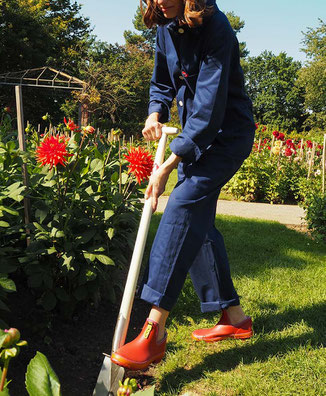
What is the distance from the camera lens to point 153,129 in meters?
2.23

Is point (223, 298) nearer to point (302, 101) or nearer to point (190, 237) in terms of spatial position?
point (190, 237)

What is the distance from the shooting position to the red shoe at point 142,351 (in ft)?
5.97

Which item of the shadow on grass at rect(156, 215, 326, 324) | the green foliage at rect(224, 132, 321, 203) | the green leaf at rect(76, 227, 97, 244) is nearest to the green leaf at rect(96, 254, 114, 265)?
the green leaf at rect(76, 227, 97, 244)

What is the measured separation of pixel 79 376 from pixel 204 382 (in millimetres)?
587

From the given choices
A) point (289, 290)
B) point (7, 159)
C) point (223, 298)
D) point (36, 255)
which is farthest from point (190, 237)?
point (289, 290)

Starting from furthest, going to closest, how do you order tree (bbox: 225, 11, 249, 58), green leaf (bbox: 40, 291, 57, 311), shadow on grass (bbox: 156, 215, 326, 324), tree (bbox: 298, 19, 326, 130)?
1. tree (bbox: 225, 11, 249, 58)
2. tree (bbox: 298, 19, 326, 130)
3. shadow on grass (bbox: 156, 215, 326, 324)
4. green leaf (bbox: 40, 291, 57, 311)

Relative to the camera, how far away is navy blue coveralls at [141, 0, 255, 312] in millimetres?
1851

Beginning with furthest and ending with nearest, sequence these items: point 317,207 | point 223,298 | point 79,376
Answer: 1. point 317,207
2. point 223,298
3. point 79,376

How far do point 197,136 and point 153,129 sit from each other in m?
0.42

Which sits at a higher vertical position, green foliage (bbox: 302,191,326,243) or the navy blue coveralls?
the navy blue coveralls

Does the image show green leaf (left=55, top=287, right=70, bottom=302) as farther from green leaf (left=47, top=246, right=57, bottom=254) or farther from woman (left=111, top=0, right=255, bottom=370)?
woman (left=111, top=0, right=255, bottom=370)

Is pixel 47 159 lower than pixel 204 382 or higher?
higher

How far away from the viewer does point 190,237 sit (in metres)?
1.96

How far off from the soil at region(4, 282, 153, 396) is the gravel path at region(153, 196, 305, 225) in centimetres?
338
